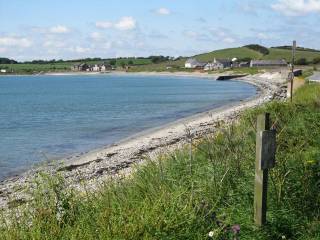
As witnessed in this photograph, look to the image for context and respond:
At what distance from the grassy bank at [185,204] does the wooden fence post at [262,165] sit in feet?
0.66

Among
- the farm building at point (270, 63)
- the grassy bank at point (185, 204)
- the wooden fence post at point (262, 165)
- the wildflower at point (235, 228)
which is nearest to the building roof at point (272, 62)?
the farm building at point (270, 63)

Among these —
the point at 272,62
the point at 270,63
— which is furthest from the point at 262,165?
the point at 272,62

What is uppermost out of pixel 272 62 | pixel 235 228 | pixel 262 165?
pixel 262 165

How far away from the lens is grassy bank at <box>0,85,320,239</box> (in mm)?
5777

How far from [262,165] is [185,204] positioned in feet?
3.44

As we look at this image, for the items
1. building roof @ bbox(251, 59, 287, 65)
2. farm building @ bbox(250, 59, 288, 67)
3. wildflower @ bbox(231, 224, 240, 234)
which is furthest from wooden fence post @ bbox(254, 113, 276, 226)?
building roof @ bbox(251, 59, 287, 65)

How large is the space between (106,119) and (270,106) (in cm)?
2996

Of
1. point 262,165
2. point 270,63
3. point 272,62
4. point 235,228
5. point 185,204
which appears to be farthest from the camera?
point 272,62

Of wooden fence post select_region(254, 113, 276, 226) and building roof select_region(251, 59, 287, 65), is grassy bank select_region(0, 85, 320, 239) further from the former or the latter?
building roof select_region(251, 59, 287, 65)

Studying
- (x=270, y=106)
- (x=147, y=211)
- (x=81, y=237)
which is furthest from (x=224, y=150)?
(x=270, y=106)

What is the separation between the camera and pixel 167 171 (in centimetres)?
835

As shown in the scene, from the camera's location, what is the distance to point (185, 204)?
640 cm

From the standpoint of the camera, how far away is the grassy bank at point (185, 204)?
19.0 ft

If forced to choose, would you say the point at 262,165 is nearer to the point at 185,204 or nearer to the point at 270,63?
the point at 185,204
